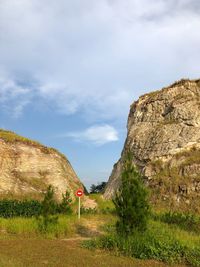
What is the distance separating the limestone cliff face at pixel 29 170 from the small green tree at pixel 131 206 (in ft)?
56.5

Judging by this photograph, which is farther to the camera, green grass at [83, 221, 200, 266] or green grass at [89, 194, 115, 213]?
green grass at [89, 194, 115, 213]

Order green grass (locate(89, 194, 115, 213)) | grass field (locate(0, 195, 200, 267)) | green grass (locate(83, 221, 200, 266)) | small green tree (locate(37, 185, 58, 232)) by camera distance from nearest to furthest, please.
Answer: grass field (locate(0, 195, 200, 267)) → green grass (locate(83, 221, 200, 266)) → small green tree (locate(37, 185, 58, 232)) → green grass (locate(89, 194, 115, 213))

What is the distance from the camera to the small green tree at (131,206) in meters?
16.5

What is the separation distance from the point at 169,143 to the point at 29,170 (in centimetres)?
1307

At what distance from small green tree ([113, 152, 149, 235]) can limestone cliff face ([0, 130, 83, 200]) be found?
17.2 metres

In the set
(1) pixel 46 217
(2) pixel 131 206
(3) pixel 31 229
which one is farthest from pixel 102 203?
(2) pixel 131 206

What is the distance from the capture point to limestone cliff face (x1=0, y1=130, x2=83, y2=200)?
33.6 m

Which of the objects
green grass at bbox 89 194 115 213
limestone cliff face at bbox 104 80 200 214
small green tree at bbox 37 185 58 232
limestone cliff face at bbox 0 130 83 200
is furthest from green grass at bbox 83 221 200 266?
limestone cliff face at bbox 0 130 83 200

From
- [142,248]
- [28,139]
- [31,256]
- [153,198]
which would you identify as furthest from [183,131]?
[31,256]

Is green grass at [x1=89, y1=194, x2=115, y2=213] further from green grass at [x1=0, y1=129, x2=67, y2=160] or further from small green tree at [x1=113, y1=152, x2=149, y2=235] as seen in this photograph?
small green tree at [x1=113, y1=152, x2=149, y2=235]

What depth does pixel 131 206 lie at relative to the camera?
1655 cm

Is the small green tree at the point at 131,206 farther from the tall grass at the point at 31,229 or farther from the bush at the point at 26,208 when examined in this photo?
the bush at the point at 26,208

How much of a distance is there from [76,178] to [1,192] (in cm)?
1045

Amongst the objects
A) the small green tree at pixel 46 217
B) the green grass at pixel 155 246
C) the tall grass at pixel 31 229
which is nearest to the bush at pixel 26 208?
the tall grass at pixel 31 229
